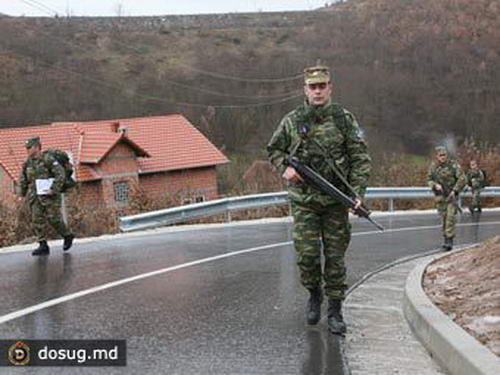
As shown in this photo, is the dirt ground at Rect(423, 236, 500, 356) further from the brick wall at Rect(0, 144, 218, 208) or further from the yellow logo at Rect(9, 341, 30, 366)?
the brick wall at Rect(0, 144, 218, 208)

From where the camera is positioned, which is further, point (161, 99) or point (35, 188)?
point (161, 99)

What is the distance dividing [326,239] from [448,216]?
21.8ft

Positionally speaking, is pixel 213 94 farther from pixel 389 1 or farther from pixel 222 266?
pixel 222 266

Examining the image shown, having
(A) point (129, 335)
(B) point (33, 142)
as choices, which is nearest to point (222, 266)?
(B) point (33, 142)

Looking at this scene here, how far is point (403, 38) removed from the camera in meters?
85.6

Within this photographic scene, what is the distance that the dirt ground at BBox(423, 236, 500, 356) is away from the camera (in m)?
5.42

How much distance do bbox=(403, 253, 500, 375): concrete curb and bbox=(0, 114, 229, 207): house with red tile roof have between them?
34672 mm

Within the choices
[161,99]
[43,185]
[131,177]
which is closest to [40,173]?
[43,185]

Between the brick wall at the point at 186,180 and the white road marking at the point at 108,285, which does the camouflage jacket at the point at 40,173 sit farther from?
the brick wall at the point at 186,180

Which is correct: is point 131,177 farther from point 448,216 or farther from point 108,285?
point 108,285

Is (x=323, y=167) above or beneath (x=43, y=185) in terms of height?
above

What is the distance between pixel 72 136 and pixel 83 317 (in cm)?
4091

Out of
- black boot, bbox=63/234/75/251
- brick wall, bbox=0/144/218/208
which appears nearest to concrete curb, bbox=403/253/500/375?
black boot, bbox=63/234/75/251

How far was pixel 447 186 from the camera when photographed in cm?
1237
